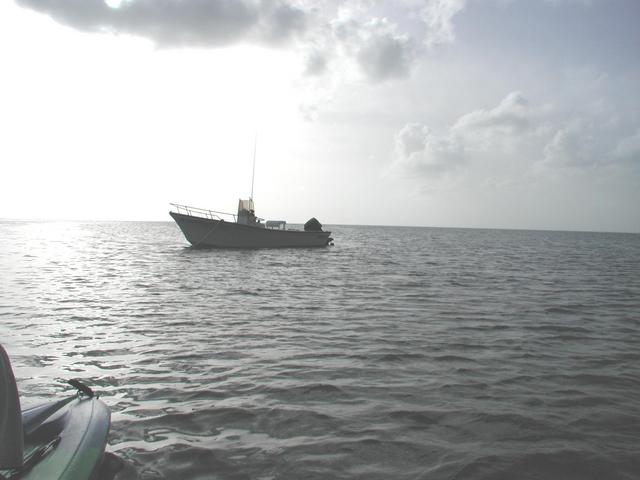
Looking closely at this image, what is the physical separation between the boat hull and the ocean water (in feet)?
62.5

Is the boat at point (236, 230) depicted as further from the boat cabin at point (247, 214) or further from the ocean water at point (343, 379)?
the ocean water at point (343, 379)

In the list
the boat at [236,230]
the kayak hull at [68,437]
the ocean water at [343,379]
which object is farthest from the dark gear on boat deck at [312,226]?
the kayak hull at [68,437]

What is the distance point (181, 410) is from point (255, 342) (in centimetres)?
309

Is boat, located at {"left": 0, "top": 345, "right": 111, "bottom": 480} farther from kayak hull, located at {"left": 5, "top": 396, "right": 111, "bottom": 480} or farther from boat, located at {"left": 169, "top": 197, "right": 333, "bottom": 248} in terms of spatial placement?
boat, located at {"left": 169, "top": 197, "right": 333, "bottom": 248}

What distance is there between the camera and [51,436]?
338cm

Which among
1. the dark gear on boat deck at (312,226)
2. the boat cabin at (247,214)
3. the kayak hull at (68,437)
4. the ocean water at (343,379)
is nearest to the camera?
the kayak hull at (68,437)

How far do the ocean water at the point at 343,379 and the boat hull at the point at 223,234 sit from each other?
19059 mm

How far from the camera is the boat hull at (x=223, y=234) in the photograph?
3225 centimetres

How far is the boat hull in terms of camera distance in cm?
3225

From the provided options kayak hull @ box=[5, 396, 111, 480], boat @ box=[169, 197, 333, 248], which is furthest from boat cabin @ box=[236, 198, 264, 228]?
kayak hull @ box=[5, 396, 111, 480]

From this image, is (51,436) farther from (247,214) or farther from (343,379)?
(247,214)

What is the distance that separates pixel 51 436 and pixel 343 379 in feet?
12.4

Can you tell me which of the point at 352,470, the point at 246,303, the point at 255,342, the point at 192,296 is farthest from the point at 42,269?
the point at 352,470

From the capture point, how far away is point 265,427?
15.1ft
